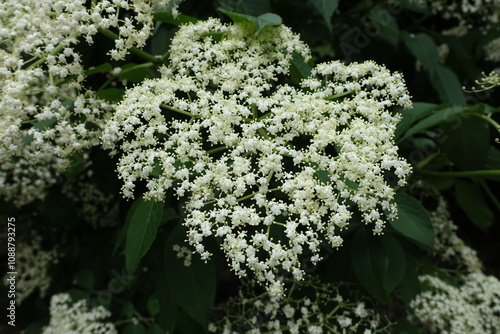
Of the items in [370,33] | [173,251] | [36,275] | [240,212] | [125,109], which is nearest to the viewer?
[240,212]

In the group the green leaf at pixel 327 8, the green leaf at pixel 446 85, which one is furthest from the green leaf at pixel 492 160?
the green leaf at pixel 327 8

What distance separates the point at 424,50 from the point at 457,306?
4.99ft

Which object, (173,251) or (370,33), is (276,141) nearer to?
(173,251)

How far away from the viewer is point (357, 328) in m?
2.05

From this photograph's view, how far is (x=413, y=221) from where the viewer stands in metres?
1.71

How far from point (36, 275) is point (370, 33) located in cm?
290

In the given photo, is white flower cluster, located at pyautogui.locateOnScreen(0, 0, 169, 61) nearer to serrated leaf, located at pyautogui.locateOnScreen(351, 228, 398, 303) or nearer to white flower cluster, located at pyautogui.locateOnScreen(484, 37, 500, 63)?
serrated leaf, located at pyautogui.locateOnScreen(351, 228, 398, 303)

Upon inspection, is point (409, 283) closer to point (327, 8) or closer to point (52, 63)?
point (327, 8)

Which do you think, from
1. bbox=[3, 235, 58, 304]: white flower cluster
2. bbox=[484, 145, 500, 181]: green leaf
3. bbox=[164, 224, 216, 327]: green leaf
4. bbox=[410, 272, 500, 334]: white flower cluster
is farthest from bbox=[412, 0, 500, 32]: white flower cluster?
bbox=[3, 235, 58, 304]: white flower cluster

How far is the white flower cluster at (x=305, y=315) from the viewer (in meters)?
2.02

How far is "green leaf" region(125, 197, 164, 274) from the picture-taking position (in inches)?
59.1

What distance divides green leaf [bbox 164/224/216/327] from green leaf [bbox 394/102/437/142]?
956 mm

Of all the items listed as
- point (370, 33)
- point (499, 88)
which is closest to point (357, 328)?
point (370, 33)

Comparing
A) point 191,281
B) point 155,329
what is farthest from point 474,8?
point 155,329
